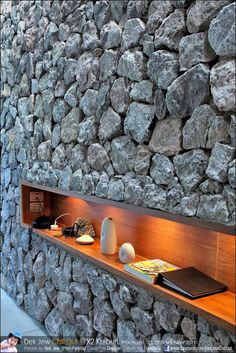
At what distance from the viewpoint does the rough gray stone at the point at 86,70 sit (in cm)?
211

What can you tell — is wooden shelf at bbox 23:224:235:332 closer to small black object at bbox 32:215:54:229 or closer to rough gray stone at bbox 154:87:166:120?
small black object at bbox 32:215:54:229

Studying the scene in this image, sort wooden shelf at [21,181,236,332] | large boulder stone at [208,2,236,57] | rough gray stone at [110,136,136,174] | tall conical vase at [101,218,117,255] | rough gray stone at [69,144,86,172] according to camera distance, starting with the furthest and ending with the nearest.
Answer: rough gray stone at [69,144,86,172] < tall conical vase at [101,218,117,255] < rough gray stone at [110,136,136,174] < wooden shelf at [21,181,236,332] < large boulder stone at [208,2,236,57]

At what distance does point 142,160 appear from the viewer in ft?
5.76

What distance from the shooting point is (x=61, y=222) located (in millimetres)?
2828

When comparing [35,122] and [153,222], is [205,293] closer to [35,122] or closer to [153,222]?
[153,222]

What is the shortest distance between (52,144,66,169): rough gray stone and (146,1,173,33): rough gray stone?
100cm

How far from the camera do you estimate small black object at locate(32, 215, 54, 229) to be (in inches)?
105

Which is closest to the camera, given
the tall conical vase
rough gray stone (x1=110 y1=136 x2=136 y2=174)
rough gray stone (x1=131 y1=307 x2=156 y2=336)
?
rough gray stone (x1=131 y1=307 x2=156 y2=336)

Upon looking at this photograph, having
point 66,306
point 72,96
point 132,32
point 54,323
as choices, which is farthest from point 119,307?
point 132,32

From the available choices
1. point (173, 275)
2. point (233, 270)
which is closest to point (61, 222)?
point (173, 275)

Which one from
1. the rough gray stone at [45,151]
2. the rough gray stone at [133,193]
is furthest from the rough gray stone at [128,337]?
the rough gray stone at [45,151]

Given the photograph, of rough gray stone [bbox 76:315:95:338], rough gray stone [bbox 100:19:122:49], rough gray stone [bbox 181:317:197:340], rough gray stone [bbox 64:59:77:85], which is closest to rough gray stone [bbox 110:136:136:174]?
rough gray stone [bbox 100:19:122:49]

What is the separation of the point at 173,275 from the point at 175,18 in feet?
3.59

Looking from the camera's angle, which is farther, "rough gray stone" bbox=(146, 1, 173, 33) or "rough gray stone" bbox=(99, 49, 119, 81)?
"rough gray stone" bbox=(99, 49, 119, 81)
